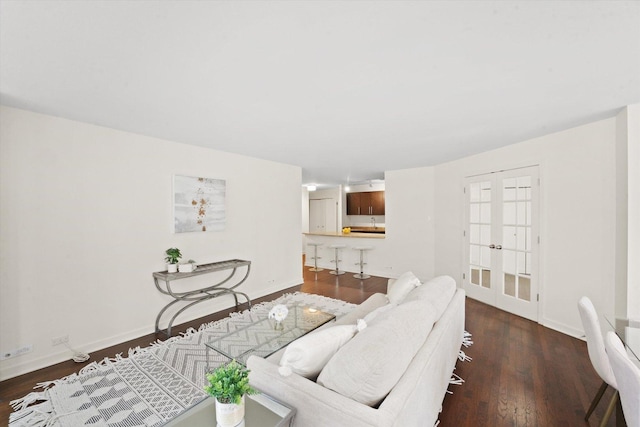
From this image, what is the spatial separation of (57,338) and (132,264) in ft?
2.89

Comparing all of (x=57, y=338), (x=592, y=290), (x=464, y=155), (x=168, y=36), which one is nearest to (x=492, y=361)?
(x=592, y=290)

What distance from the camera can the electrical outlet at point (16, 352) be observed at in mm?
2294

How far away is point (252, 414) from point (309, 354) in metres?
0.35

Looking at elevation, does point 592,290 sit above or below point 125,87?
below

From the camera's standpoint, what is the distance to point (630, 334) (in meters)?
Result: 1.68

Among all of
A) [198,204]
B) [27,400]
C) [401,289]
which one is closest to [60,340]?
[27,400]

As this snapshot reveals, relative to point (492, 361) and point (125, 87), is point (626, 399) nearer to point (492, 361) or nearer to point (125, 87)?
point (492, 361)

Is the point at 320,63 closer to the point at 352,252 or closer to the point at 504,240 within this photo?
the point at 504,240

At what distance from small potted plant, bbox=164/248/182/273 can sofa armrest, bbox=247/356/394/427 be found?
234cm

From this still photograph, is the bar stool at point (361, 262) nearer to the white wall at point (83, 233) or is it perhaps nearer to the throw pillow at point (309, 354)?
the white wall at point (83, 233)

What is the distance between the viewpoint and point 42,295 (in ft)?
8.20

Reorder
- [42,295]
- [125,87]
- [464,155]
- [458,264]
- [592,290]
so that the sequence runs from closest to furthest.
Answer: [125,87], [42,295], [592,290], [464,155], [458,264]

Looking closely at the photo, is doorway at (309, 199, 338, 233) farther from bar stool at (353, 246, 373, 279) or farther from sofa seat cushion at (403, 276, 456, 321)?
sofa seat cushion at (403, 276, 456, 321)

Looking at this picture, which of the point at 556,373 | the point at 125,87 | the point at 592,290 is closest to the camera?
the point at 125,87
